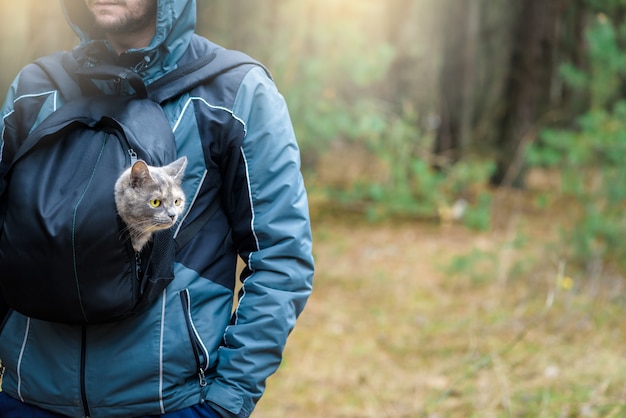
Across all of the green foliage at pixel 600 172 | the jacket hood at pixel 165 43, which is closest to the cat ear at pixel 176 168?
the jacket hood at pixel 165 43

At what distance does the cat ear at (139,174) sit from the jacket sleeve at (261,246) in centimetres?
29

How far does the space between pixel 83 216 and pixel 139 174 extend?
17cm

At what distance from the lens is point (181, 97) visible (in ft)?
7.07

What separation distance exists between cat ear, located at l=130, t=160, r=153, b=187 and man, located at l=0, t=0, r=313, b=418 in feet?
0.59

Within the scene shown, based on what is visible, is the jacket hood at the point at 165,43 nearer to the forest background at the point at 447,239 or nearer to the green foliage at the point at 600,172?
the forest background at the point at 447,239

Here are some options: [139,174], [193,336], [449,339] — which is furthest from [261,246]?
[449,339]

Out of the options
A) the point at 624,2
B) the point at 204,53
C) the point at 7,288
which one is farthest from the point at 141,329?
the point at 624,2

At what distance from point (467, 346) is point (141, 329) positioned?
4411mm

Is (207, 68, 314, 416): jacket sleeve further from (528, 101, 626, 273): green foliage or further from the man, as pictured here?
(528, 101, 626, 273): green foliage

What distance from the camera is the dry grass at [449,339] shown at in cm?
487

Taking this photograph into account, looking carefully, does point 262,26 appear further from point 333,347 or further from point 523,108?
point 523,108

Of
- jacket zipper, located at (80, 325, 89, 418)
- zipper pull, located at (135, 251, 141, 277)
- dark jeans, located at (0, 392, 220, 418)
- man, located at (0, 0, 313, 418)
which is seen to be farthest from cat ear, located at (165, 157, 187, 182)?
dark jeans, located at (0, 392, 220, 418)

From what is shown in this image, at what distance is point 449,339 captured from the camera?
20.8 feet

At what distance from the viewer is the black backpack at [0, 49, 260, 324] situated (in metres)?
1.87
